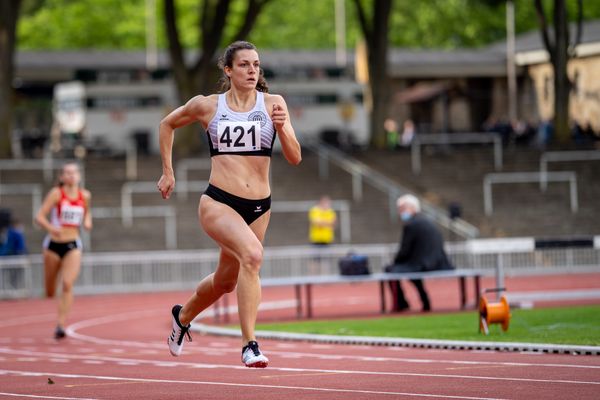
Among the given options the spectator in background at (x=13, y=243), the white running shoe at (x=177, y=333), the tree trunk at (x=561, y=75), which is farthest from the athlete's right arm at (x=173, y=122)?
the tree trunk at (x=561, y=75)

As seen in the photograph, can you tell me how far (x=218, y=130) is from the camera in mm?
11820

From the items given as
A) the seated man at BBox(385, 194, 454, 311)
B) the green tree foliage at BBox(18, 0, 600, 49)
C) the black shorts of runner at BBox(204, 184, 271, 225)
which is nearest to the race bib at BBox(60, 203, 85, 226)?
the seated man at BBox(385, 194, 454, 311)

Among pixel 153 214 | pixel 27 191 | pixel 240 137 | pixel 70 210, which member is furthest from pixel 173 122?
pixel 27 191

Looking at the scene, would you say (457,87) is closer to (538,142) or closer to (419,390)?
(538,142)

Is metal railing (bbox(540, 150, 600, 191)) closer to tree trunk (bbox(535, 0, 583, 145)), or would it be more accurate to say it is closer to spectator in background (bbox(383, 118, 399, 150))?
tree trunk (bbox(535, 0, 583, 145))

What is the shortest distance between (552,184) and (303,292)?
12.1 meters

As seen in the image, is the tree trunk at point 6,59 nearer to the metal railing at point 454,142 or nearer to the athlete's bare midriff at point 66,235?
the metal railing at point 454,142

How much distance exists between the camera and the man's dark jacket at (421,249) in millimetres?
24812

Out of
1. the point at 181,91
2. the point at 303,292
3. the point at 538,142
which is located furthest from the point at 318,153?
the point at 303,292

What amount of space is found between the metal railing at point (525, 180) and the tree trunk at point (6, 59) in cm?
1484

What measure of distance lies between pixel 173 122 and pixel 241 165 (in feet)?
2.58

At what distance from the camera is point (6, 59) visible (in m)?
47.9

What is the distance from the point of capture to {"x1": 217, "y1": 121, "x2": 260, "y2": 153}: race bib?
11766 mm

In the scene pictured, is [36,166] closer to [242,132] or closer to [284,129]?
[242,132]
